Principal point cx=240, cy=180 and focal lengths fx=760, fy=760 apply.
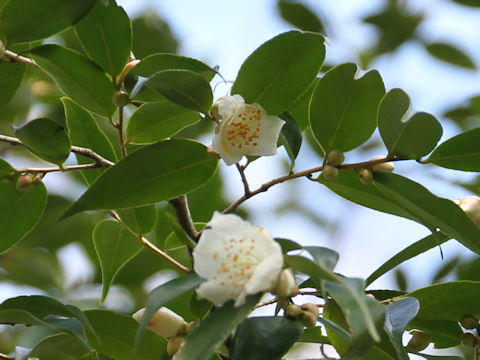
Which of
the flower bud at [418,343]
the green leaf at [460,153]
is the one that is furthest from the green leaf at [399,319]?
the green leaf at [460,153]

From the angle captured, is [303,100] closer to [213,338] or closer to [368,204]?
[368,204]

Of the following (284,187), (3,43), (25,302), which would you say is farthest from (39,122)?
(284,187)

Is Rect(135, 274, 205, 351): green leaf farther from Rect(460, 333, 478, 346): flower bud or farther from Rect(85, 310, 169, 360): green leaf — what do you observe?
Rect(460, 333, 478, 346): flower bud

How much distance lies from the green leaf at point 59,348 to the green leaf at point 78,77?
0.30m

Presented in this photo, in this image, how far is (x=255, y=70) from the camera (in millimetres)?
964

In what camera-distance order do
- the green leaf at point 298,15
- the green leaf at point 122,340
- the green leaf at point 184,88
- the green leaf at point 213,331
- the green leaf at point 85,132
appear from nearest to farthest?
the green leaf at point 213,331, the green leaf at point 184,88, the green leaf at point 122,340, the green leaf at point 85,132, the green leaf at point 298,15

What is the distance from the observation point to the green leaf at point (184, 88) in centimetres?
86

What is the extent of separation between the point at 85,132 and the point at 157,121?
0.15m

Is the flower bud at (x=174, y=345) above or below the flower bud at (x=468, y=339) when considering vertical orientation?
above

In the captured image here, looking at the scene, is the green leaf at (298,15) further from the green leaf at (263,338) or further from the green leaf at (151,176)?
the green leaf at (263,338)

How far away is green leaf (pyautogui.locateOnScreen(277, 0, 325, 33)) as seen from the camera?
2207 millimetres

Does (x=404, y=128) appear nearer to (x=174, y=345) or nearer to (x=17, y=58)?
(x=174, y=345)

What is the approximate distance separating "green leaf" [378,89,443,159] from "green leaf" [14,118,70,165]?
0.40 metres

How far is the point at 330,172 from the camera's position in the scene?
3.20ft
